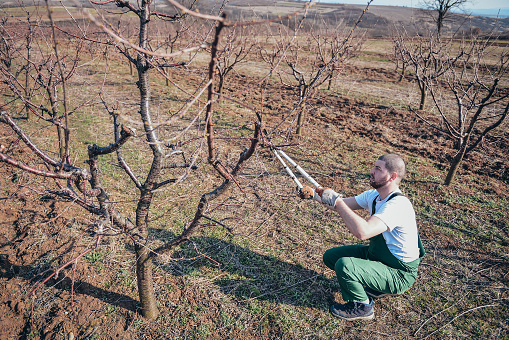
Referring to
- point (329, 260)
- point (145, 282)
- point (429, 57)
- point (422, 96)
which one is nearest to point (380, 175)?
point (329, 260)

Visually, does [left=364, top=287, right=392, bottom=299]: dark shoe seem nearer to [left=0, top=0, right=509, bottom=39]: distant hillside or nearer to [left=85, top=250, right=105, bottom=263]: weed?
[left=0, top=0, right=509, bottom=39]: distant hillside

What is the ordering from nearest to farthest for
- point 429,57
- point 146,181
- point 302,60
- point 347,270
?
point 146,181
point 347,270
point 429,57
point 302,60

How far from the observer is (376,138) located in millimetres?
6914

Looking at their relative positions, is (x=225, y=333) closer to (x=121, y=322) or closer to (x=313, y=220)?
(x=121, y=322)

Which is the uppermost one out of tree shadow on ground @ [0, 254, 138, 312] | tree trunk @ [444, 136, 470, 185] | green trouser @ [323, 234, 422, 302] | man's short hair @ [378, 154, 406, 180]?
man's short hair @ [378, 154, 406, 180]

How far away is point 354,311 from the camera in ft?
8.89

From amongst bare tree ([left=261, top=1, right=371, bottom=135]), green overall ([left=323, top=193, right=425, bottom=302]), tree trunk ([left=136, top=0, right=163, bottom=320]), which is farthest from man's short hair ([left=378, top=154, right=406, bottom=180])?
tree trunk ([left=136, top=0, right=163, bottom=320])

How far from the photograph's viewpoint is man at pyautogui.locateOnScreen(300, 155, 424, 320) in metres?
2.47

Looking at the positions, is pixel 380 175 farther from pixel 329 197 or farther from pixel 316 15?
pixel 316 15

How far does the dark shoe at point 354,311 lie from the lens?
106 inches

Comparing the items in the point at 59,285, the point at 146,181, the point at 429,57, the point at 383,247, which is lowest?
the point at 59,285

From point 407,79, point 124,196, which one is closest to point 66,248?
point 124,196

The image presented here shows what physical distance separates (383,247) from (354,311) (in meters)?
0.66

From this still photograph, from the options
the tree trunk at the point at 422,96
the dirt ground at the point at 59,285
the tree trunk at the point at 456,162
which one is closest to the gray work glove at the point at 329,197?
the dirt ground at the point at 59,285
